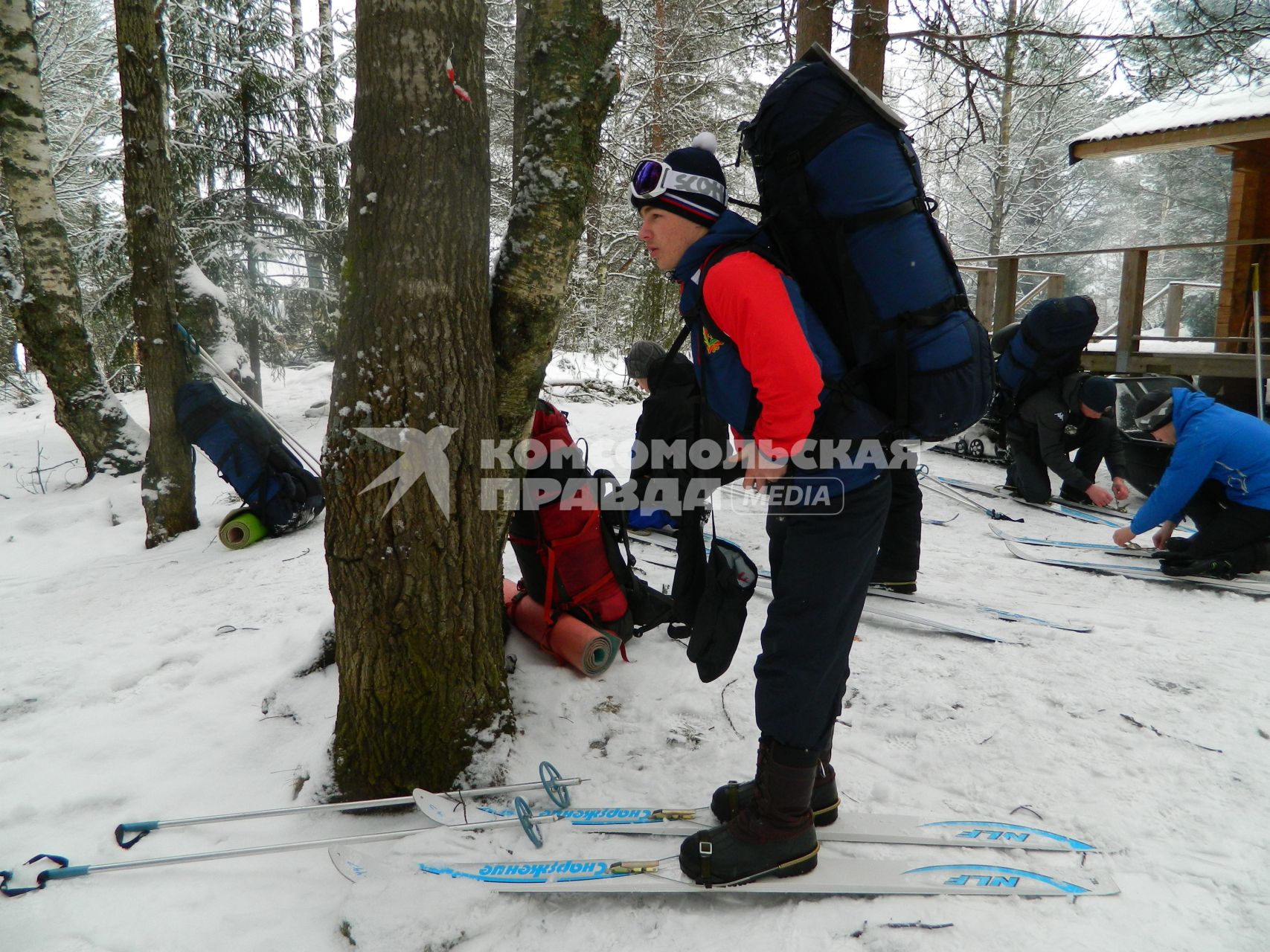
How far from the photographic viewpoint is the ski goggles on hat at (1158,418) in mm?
4484

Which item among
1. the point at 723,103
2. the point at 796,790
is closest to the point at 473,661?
the point at 796,790

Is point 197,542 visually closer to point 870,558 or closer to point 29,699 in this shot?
point 29,699

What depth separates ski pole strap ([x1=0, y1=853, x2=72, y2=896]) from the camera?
70.7 inches

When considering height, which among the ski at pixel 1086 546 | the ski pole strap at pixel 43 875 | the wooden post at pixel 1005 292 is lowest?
the ski pole strap at pixel 43 875

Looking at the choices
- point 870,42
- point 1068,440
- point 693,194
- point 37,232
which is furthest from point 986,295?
point 37,232

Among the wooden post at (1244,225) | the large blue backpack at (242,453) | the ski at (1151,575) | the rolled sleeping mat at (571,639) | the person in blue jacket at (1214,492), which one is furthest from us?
the wooden post at (1244,225)

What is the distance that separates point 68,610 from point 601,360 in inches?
334

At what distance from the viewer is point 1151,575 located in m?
4.23

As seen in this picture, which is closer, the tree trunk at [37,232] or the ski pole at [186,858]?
the ski pole at [186,858]

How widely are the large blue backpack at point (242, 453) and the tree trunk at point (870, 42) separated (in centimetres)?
569

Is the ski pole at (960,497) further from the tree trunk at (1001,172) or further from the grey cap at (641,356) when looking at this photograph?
the tree trunk at (1001,172)

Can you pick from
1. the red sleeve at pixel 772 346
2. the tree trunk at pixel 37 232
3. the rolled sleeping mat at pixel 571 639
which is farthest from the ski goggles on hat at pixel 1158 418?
the tree trunk at pixel 37 232

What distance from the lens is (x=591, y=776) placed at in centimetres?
228

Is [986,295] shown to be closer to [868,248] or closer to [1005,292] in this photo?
[1005,292]
